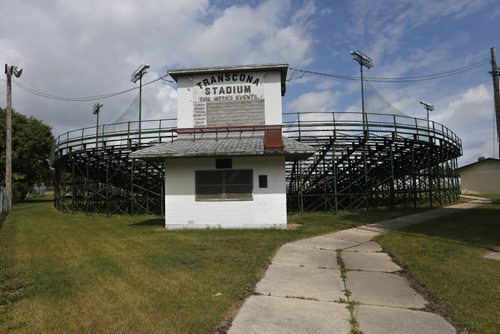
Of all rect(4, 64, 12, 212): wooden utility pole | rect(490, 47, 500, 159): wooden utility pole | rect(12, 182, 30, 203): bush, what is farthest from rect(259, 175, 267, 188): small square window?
rect(12, 182, 30, 203): bush

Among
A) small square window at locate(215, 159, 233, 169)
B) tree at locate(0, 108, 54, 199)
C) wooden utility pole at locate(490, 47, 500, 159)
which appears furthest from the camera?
tree at locate(0, 108, 54, 199)

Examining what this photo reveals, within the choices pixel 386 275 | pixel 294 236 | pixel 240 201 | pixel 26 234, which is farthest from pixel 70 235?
pixel 386 275

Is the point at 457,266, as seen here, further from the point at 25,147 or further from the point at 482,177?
the point at 482,177

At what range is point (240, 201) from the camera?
13633mm

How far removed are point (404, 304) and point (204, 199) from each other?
365 inches

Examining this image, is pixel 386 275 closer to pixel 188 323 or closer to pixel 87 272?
pixel 188 323

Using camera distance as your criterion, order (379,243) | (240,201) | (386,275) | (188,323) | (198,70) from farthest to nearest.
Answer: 1. (198,70)
2. (240,201)
3. (379,243)
4. (386,275)
5. (188,323)

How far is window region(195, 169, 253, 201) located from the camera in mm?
13727

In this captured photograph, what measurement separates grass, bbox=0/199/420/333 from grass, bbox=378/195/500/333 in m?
2.87

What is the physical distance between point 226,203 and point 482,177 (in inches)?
1870

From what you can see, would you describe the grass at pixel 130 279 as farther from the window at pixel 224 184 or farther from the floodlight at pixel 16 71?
the floodlight at pixel 16 71

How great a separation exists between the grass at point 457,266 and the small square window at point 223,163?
5734 millimetres

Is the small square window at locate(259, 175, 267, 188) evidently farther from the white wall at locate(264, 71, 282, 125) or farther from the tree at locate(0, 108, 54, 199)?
the tree at locate(0, 108, 54, 199)

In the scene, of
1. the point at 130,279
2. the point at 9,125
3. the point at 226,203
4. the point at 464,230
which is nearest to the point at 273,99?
the point at 226,203
